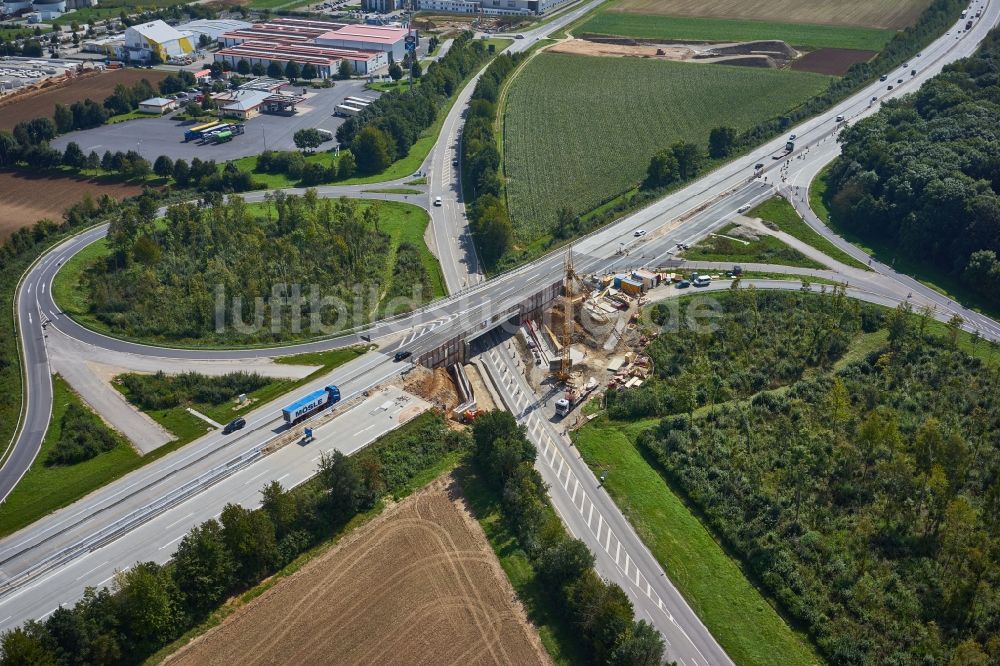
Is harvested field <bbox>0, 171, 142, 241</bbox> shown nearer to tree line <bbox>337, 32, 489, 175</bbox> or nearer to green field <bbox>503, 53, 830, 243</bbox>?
tree line <bbox>337, 32, 489, 175</bbox>

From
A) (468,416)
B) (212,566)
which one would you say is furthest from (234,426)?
(468,416)

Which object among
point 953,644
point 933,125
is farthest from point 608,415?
point 933,125

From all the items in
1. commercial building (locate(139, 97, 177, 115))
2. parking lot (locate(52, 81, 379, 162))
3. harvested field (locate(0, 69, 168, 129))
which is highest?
harvested field (locate(0, 69, 168, 129))

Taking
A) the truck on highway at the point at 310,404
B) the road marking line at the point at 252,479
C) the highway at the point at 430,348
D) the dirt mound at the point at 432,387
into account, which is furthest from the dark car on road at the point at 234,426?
the dirt mound at the point at 432,387

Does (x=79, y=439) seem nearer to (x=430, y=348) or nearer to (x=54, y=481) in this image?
(x=54, y=481)

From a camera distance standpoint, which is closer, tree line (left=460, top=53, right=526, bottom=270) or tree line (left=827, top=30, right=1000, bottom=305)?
tree line (left=827, top=30, right=1000, bottom=305)

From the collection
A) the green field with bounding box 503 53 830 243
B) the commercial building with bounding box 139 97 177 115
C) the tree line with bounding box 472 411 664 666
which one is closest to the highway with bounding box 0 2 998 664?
the tree line with bounding box 472 411 664 666
